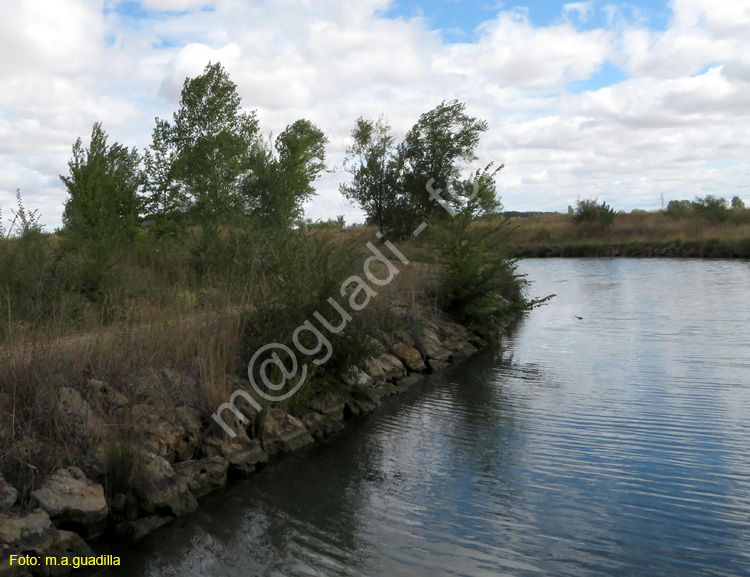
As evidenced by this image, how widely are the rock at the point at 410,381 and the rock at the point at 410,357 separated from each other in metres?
0.25

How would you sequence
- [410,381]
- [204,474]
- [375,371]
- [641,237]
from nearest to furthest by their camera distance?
[204,474], [375,371], [410,381], [641,237]

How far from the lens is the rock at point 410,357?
1420cm

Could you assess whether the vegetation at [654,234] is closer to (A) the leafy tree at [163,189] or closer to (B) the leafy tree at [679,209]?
(B) the leafy tree at [679,209]

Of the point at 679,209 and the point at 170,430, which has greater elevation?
the point at 679,209

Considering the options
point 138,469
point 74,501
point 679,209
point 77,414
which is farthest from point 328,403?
point 679,209

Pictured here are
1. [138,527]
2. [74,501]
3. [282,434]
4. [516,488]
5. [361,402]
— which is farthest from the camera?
[361,402]

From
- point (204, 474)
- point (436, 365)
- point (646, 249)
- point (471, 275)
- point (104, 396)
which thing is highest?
point (646, 249)

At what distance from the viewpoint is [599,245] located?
172 ft

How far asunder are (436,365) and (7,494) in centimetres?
993

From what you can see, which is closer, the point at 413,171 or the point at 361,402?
the point at 361,402

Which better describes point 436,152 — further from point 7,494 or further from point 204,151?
point 7,494

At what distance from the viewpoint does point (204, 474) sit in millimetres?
7867

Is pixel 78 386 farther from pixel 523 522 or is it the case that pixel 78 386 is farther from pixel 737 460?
pixel 737 460

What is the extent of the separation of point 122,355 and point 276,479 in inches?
95.0
